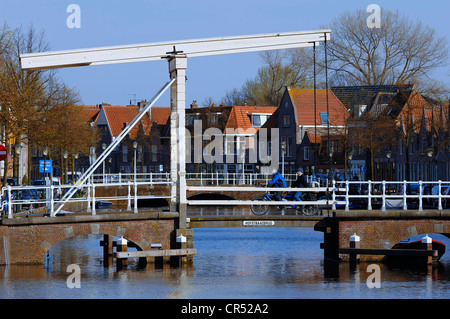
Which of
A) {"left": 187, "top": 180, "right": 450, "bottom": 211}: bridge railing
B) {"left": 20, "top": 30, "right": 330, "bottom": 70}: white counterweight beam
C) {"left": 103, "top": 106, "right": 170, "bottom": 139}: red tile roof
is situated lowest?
{"left": 187, "top": 180, "right": 450, "bottom": 211}: bridge railing

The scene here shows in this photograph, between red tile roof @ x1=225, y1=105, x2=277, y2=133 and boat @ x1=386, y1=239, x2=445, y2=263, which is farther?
red tile roof @ x1=225, y1=105, x2=277, y2=133

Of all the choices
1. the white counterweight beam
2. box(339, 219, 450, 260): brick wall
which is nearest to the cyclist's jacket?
box(339, 219, 450, 260): brick wall

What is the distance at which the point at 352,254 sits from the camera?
2359 centimetres

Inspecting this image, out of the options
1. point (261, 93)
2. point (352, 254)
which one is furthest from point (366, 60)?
point (352, 254)

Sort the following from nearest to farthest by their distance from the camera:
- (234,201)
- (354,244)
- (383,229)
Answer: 1. (354,244)
2. (383,229)
3. (234,201)

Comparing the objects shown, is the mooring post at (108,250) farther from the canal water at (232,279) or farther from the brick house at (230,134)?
the brick house at (230,134)

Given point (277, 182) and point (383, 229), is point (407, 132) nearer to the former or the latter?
point (277, 182)

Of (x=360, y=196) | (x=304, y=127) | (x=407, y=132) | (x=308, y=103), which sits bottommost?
(x=360, y=196)

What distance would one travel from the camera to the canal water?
18719mm

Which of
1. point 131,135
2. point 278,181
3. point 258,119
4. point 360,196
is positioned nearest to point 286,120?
point 258,119

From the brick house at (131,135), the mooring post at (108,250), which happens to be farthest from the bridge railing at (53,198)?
the brick house at (131,135)

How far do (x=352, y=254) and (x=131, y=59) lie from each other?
8.12 meters

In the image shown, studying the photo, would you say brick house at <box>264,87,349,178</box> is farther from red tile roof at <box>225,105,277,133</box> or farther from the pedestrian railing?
the pedestrian railing

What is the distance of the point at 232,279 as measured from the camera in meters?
21.5
